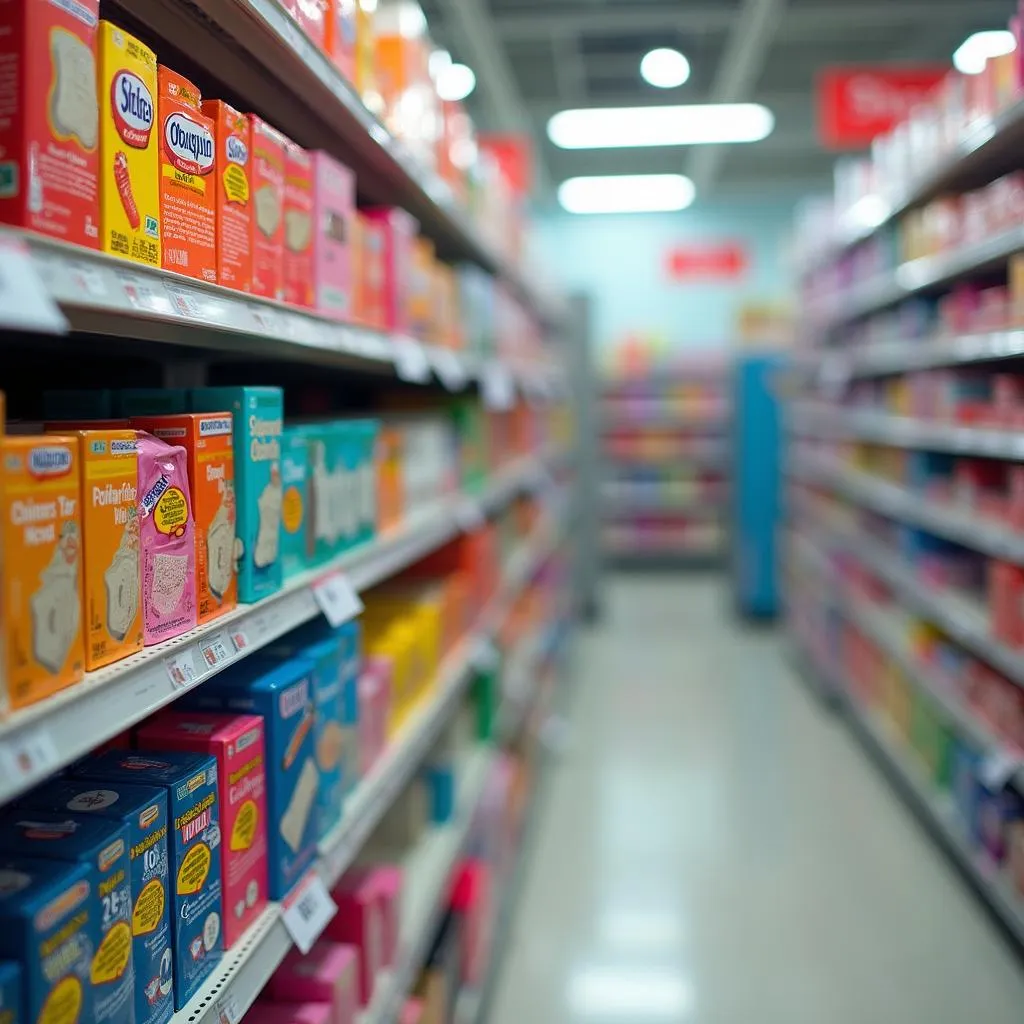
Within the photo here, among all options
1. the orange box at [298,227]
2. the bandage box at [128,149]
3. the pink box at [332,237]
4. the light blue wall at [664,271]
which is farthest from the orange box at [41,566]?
the light blue wall at [664,271]

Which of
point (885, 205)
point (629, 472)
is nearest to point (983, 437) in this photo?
point (885, 205)

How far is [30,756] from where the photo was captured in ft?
2.66

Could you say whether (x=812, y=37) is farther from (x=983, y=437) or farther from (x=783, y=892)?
(x=783, y=892)

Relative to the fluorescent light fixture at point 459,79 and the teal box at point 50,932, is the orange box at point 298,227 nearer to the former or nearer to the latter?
the teal box at point 50,932

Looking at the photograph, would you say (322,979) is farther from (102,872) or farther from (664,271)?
(664,271)

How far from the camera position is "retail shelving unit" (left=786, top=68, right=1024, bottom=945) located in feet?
9.59

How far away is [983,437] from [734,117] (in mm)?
5730

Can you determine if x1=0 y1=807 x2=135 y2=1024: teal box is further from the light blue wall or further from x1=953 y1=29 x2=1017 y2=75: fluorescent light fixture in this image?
the light blue wall

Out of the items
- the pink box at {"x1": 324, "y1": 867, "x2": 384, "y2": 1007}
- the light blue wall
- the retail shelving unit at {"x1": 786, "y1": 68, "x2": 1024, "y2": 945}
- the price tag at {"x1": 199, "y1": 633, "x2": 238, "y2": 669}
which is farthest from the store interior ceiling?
the price tag at {"x1": 199, "y1": 633, "x2": 238, "y2": 669}

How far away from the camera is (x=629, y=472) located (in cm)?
1062

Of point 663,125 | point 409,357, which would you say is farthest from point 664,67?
point 409,357

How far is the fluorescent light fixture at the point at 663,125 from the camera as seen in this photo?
7.86 metres

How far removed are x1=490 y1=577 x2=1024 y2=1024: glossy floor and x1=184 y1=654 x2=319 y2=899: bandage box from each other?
145 centimetres

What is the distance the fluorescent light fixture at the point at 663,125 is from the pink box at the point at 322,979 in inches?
289
